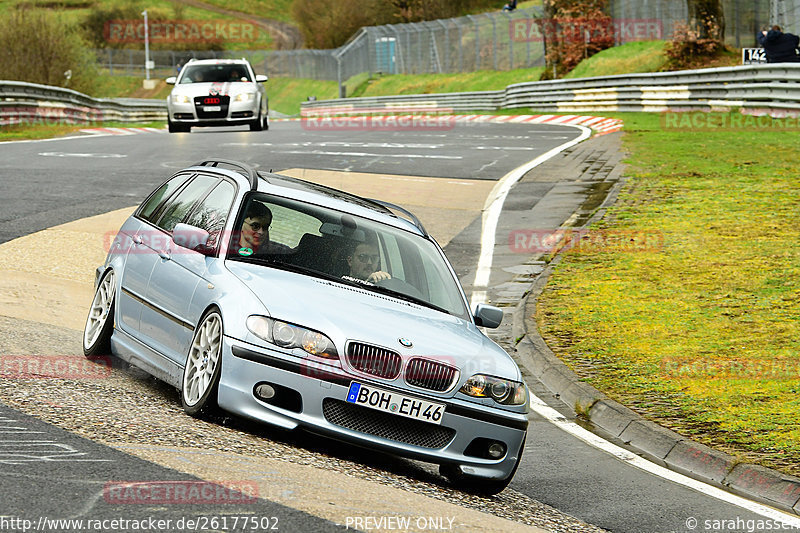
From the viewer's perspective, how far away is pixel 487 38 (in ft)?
200

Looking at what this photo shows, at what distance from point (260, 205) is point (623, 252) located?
8.54 metres

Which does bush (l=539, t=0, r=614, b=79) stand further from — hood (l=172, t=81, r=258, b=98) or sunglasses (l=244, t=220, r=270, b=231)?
sunglasses (l=244, t=220, r=270, b=231)

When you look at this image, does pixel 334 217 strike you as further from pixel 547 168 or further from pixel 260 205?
pixel 547 168

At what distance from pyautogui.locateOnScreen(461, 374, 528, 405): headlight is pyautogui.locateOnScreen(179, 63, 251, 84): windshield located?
77.1 ft

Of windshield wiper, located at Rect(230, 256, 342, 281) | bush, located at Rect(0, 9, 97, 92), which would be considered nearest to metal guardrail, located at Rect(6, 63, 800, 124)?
bush, located at Rect(0, 9, 97, 92)

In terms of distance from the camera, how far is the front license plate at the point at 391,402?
6.49m

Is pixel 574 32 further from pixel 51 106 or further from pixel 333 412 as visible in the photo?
pixel 333 412

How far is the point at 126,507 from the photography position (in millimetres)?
5094

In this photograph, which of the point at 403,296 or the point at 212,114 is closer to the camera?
the point at 403,296

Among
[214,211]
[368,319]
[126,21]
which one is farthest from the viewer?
[126,21]

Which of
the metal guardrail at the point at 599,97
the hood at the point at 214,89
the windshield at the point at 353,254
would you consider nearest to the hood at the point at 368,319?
the windshield at the point at 353,254

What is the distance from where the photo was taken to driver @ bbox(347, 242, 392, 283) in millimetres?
7727

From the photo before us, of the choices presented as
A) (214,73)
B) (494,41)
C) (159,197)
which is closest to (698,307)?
(159,197)

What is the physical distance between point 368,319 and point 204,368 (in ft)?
3.39
